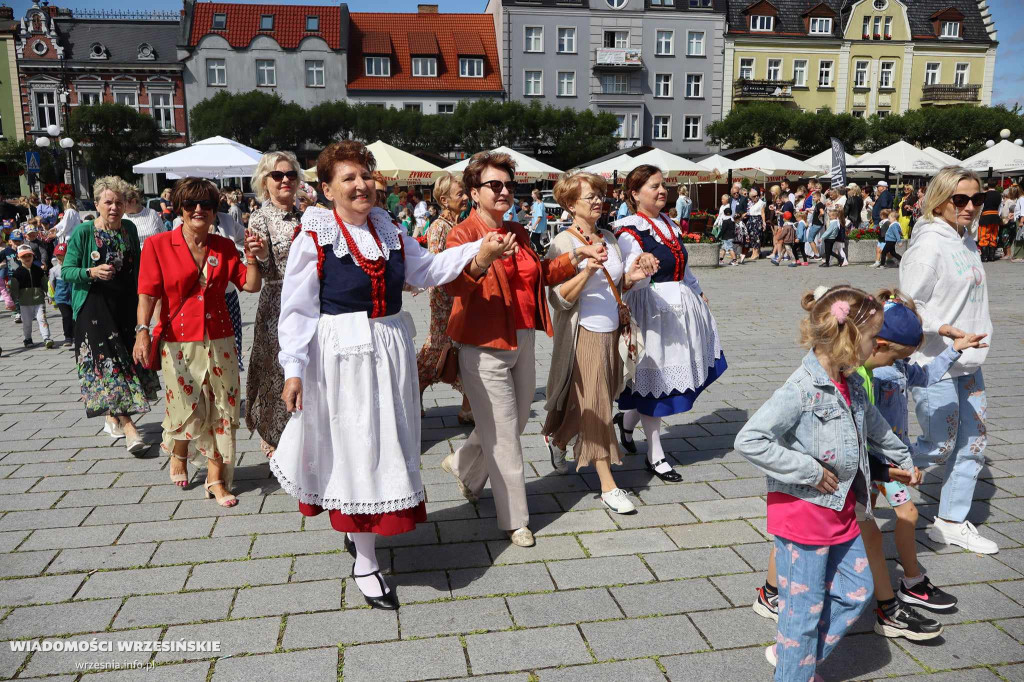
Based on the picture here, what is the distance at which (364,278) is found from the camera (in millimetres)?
3307

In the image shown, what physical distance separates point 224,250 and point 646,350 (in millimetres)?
2632

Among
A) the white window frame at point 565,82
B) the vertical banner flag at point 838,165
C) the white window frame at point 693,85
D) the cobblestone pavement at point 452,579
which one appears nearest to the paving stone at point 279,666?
the cobblestone pavement at point 452,579

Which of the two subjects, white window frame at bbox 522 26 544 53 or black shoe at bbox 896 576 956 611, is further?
white window frame at bbox 522 26 544 53

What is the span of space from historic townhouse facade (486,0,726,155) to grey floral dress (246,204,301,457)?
4546 cm

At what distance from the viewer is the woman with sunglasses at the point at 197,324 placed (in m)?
4.45

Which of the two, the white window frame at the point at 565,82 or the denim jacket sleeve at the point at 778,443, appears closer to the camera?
the denim jacket sleeve at the point at 778,443

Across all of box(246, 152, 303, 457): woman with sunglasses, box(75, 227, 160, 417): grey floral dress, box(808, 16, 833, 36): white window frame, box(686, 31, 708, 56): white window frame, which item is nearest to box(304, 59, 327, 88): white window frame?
box(686, 31, 708, 56): white window frame

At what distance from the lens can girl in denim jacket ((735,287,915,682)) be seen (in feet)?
8.57

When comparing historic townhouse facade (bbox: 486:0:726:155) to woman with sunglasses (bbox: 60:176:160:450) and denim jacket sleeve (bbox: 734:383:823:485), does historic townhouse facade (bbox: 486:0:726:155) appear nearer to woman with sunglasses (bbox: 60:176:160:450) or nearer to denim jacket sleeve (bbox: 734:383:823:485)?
woman with sunglasses (bbox: 60:176:160:450)

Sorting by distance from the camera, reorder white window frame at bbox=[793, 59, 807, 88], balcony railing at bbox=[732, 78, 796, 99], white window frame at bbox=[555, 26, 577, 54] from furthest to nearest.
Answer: white window frame at bbox=[793, 59, 807, 88], balcony railing at bbox=[732, 78, 796, 99], white window frame at bbox=[555, 26, 577, 54]

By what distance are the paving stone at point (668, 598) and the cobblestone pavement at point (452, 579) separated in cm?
1

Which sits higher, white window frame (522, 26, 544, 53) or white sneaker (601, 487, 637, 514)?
white window frame (522, 26, 544, 53)

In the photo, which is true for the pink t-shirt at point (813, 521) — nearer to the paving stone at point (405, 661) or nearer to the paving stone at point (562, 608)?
the paving stone at point (562, 608)

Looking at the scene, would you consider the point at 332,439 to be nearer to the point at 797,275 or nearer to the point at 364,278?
the point at 364,278
